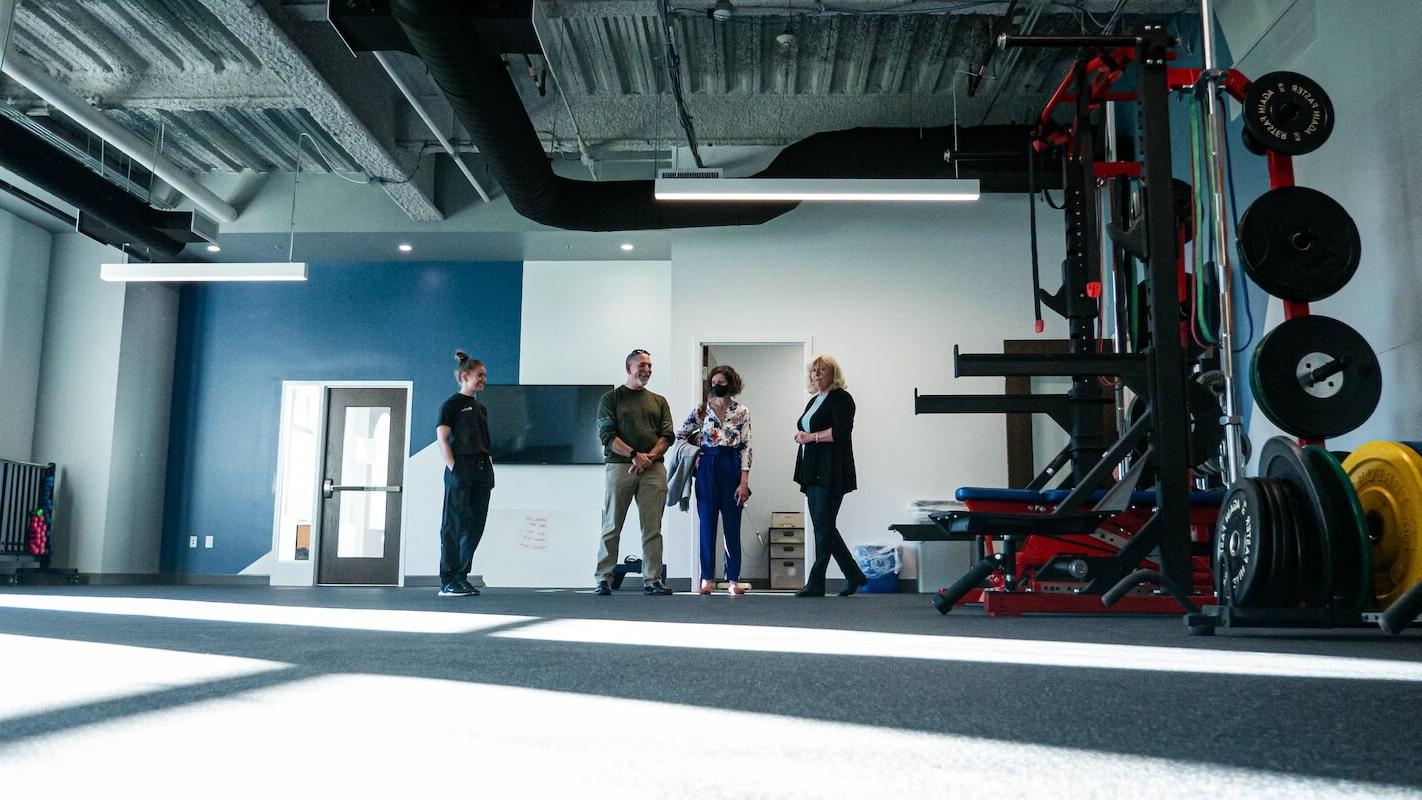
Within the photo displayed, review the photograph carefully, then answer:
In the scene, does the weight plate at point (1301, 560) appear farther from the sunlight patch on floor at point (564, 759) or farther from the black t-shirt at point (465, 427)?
the black t-shirt at point (465, 427)

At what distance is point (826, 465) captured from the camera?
5539 millimetres

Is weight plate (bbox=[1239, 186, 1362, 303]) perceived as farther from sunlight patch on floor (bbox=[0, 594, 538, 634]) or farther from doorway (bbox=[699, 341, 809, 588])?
doorway (bbox=[699, 341, 809, 588])

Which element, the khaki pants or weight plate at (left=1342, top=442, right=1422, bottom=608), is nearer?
weight plate at (left=1342, top=442, right=1422, bottom=608)

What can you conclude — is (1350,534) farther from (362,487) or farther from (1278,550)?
(362,487)

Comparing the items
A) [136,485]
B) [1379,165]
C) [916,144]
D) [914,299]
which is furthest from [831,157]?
[136,485]

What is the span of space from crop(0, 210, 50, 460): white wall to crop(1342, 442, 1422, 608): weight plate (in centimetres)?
916

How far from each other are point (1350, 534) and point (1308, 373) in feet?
2.50

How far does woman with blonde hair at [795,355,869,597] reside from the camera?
5512mm

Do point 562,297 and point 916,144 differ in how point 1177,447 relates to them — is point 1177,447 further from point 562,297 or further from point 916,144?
point 562,297

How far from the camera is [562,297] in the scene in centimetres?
890

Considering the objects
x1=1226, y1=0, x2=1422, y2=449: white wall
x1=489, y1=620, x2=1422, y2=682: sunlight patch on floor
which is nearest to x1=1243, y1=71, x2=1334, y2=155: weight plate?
x1=1226, y1=0, x2=1422, y2=449: white wall

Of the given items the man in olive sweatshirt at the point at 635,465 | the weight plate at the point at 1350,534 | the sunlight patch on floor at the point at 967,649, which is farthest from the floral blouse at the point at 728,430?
the weight plate at the point at 1350,534

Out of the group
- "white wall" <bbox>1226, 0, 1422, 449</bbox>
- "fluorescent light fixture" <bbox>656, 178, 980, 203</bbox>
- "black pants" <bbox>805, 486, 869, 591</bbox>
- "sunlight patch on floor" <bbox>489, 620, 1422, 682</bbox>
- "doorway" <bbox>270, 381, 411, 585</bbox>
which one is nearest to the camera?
"sunlight patch on floor" <bbox>489, 620, 1422, 682</bbox>

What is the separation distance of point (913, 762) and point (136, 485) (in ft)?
30.2
